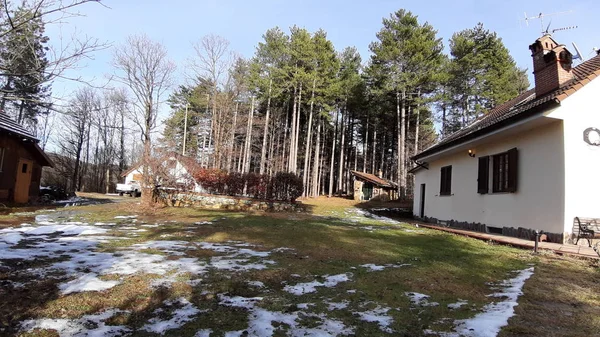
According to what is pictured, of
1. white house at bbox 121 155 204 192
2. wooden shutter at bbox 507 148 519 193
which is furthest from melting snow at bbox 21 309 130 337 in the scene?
white house at bbox 121 155 204 192

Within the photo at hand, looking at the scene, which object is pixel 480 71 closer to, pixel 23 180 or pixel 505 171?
pixel 505 171

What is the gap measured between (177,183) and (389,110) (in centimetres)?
2413

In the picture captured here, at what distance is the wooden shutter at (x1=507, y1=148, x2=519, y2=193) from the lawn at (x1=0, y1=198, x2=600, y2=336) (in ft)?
11.4

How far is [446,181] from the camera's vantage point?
1450cm

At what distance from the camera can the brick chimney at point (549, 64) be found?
10.1m

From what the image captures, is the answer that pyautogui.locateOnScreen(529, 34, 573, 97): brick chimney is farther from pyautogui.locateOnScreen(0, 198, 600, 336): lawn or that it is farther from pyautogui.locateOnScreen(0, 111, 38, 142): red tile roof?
pyautogui.locateOnScreen(0, 111, 38, 142): red tile roof

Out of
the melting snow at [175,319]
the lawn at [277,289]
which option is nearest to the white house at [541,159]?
the lawn at [277,289]

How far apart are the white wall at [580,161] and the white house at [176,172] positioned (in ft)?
44.2

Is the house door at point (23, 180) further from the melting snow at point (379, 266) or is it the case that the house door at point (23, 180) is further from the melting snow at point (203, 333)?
the melting snow at point (203, 333)

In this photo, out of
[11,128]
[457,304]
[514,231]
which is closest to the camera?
[457,304]

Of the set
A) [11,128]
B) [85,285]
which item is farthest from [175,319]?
[11,128]

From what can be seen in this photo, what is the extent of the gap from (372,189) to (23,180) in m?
24.9

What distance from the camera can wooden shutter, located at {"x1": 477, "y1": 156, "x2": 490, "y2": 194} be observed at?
11.3 meters

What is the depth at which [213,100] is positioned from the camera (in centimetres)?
2675
